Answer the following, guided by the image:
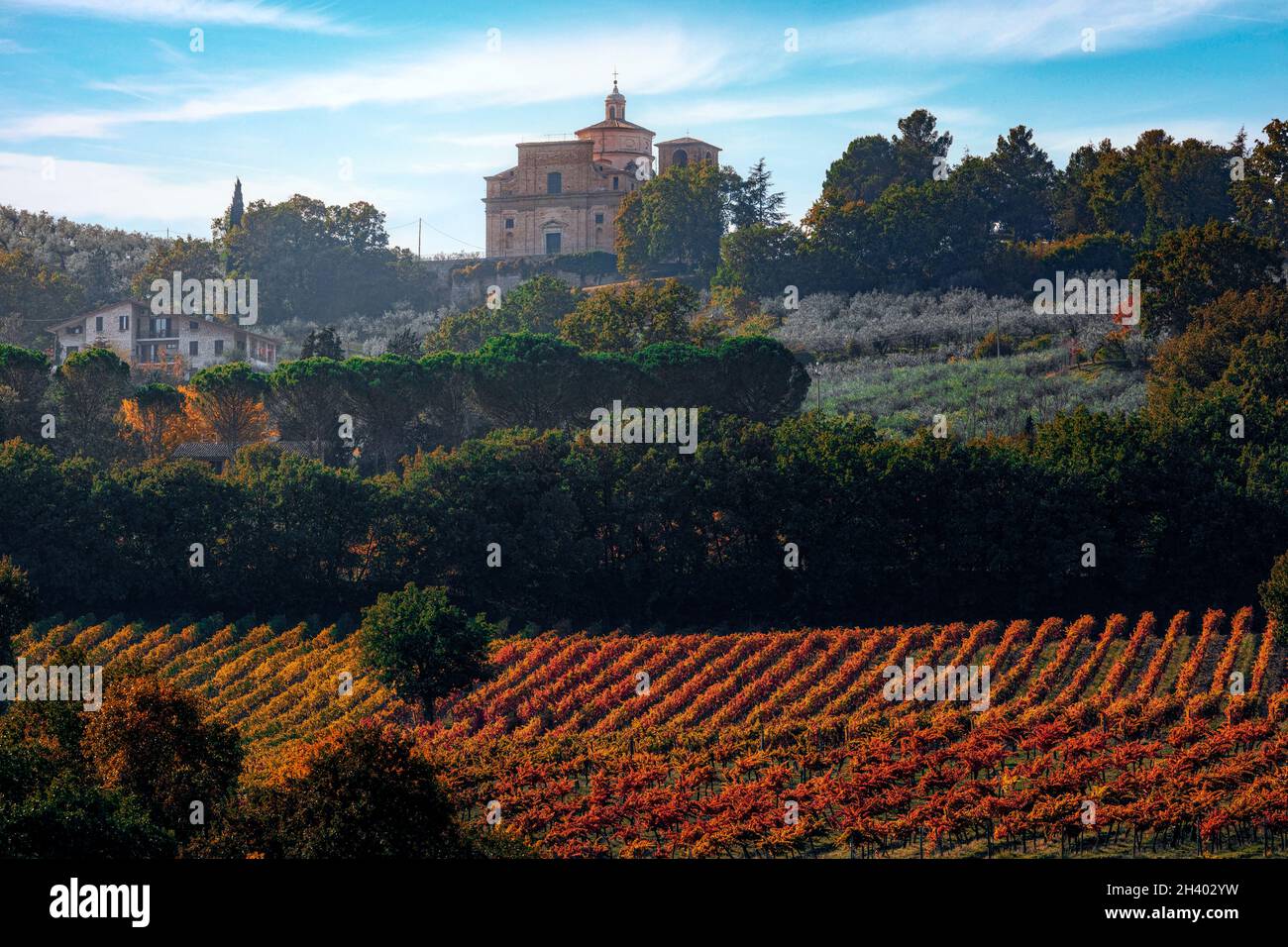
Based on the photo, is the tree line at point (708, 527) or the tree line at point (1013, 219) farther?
the tree line at point (1013, 219)

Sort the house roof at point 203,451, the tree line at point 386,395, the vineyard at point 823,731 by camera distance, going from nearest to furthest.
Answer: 1. the vineyard at point 823,731
2. the tree line at point 386,395
3. the house roof at point 203,451

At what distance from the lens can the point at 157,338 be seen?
108812 millimetres

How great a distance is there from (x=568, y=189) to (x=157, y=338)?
3240 cm

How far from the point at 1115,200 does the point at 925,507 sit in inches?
2185

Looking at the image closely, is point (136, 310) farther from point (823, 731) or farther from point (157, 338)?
point (823, 731)

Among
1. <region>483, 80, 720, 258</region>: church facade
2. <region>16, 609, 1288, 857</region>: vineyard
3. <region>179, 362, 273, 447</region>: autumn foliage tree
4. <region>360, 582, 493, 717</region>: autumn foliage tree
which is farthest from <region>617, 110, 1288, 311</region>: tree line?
<region>360, 582, 493, 717</region>: autumn foliage tree

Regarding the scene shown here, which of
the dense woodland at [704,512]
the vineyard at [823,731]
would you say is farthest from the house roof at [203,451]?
the vineyard at [823,731]

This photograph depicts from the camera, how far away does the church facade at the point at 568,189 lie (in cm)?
12788

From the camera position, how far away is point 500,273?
417 feet

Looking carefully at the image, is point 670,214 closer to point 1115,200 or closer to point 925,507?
point 1115,200

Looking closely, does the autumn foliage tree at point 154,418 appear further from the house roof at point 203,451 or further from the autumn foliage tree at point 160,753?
the autumn foliage tree at point 160,753

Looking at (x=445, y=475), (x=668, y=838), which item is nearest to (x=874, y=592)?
(x=445, y=475)

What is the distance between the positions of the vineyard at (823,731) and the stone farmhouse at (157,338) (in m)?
50.2
